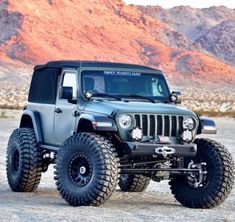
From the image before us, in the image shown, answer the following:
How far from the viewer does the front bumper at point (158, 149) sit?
12.3 m

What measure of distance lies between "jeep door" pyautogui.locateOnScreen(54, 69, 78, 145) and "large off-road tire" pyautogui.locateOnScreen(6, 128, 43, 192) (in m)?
0.74

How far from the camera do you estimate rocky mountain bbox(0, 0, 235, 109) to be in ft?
497

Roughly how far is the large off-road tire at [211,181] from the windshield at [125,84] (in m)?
1.29

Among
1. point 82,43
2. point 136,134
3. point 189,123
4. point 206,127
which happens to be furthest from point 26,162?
point 82,43

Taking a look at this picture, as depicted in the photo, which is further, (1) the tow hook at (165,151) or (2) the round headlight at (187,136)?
(2) the round headlight at (187,136)

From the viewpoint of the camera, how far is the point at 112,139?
41.8ft

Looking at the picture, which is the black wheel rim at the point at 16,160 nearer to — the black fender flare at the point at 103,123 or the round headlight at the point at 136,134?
the black fender flare at the point at 103,123

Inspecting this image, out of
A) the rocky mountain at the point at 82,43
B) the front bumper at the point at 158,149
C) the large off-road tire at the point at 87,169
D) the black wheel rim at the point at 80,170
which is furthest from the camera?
the rocky mountain at the point at 82,43

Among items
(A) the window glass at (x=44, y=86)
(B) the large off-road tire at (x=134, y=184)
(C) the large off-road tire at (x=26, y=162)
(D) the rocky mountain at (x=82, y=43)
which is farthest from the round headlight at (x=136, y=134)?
(D) the rocky mountain at (x=82, y=43)

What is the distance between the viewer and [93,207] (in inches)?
484

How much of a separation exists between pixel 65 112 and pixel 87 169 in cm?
152

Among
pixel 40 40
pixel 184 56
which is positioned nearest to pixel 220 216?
pixel 40 40

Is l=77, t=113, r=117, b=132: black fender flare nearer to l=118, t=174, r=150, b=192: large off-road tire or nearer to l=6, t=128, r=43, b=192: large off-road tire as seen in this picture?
l=6, t=128, r=43, b=192: large off-road tire

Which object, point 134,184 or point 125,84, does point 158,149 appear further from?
point 134,184
